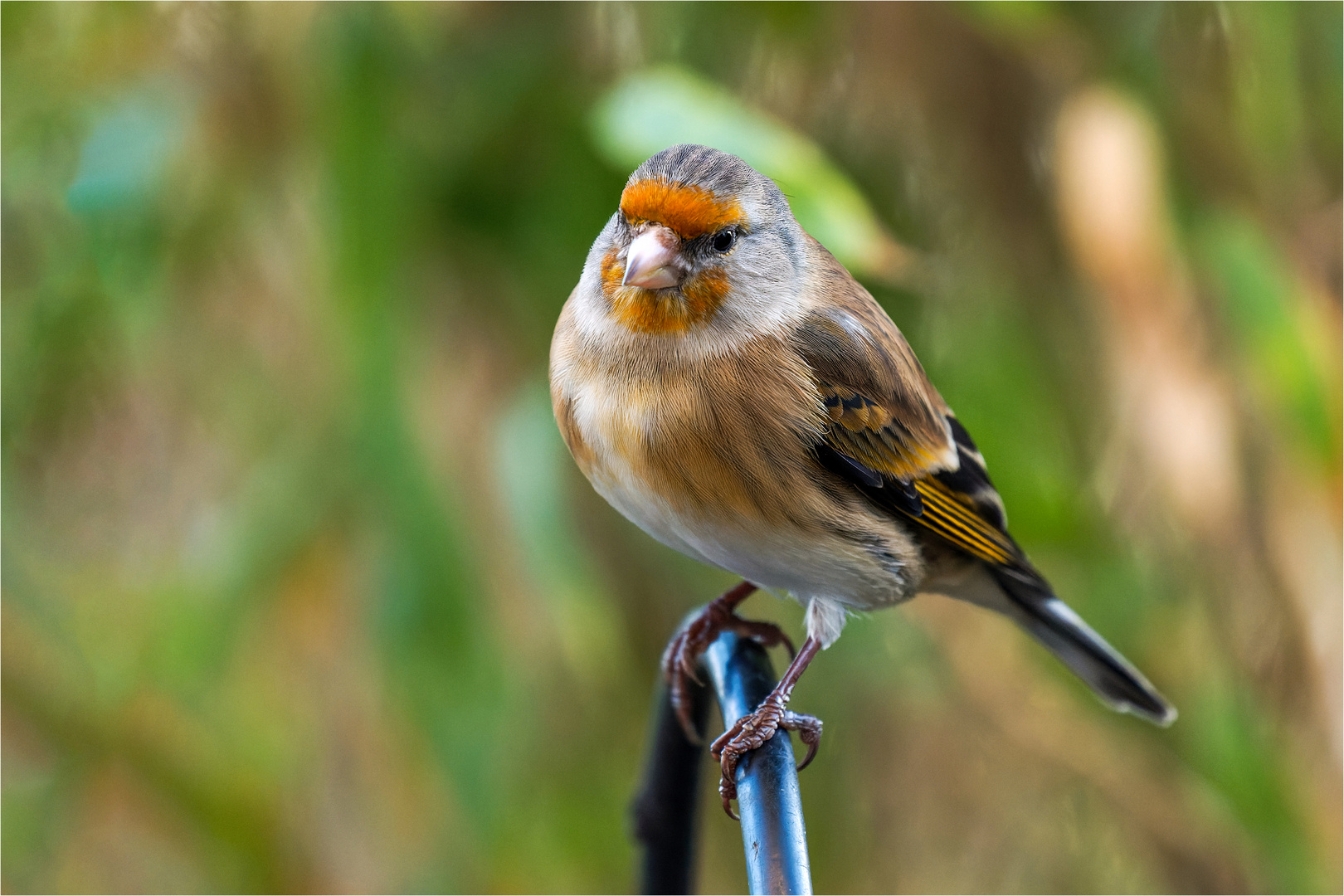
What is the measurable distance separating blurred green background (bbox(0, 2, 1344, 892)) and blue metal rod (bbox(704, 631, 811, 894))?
49 centimetres

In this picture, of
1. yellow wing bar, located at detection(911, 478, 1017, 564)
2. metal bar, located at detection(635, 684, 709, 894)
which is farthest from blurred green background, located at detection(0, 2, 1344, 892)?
metal bar, located at detection(635, 684, 709, 894)

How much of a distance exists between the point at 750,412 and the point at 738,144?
1.29ft

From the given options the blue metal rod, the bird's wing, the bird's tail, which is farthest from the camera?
the bird's tail

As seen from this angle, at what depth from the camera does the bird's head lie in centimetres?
135

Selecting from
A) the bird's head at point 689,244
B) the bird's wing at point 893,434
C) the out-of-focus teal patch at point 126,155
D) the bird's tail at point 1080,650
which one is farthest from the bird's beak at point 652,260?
the out-of-focus teal patch at point 126,155

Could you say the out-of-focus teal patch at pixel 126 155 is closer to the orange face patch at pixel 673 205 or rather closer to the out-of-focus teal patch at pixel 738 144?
the out-of-focus teal patch at pixel 738 144

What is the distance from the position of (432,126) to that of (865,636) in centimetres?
100

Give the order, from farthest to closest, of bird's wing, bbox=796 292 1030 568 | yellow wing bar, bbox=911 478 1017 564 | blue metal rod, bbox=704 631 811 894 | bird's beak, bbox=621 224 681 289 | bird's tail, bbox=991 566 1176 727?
bird's tail, bbox=991 566 1176 727
yellow wing bar, bbox=911 478 1017 564
bird's wing, bbox=796 292 1030 568
bird's beak, bbox=621 224 681 289
blue metal rod, bbox=704 631 811 894

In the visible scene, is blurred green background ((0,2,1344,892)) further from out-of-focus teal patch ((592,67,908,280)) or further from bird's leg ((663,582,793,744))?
bird's leg ((663,582,793,744))

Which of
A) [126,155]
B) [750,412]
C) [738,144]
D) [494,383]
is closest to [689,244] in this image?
[750,412]

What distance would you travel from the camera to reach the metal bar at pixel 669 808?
1.53 meters

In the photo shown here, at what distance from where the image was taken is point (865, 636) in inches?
83.9

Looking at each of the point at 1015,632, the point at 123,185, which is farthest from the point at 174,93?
the point at 1015,632

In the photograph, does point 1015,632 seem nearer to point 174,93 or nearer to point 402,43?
point 402,43
